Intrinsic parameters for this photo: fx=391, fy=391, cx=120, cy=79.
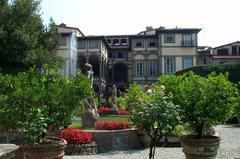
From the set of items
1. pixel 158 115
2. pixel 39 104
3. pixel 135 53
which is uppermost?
pixel 135 53

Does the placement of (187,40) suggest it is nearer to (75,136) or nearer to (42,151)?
(75,136)

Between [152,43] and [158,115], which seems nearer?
[158,115]

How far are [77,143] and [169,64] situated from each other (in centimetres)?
Result: 4101

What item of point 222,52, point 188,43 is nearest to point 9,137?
point 188,43

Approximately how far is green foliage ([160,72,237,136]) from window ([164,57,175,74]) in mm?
43300

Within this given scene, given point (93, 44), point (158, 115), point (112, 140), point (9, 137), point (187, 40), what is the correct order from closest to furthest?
point (158, 115)
point (9, 137)
point (112, 140)
point (187, 40)
point (93, 44)

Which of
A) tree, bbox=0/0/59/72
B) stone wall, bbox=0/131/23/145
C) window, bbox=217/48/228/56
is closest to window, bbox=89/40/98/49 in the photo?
window, bbox=217/48/228/56

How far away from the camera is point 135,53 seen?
54.9 metres

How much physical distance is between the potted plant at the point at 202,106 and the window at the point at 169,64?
4328 centimetres

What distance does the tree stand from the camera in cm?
2908

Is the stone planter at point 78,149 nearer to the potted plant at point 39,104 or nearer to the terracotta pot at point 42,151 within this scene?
the potted plant at point 39,104

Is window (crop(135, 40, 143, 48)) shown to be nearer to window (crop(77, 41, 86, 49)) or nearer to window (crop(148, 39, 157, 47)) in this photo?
window (crop(148, 39, 157, 47))

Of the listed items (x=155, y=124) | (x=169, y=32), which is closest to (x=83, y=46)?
(x=169, y=32)

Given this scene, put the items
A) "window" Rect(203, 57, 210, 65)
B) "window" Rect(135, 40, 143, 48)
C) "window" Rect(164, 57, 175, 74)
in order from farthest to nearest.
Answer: "window" Rect(203, 57, 210, 65) → "window" Rect(135, 40, 143, 48) → "window" Rect(164, 57, 175, 74)
